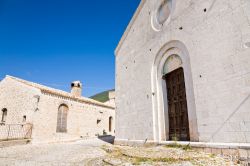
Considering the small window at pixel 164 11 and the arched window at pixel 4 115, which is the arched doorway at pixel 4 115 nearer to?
the arched window at pixel 4 115

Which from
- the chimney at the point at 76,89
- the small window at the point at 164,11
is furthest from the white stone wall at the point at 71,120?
the small window at the point at 164,11

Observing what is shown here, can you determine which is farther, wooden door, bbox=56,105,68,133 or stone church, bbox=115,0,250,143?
wooden door, bbox=56,105,68,133

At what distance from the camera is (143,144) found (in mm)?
7980

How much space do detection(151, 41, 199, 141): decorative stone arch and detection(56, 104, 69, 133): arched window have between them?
37.2 feet

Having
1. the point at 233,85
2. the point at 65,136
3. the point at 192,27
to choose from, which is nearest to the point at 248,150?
the point at 233,85

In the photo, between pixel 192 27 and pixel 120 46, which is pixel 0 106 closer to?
pixel 120 46

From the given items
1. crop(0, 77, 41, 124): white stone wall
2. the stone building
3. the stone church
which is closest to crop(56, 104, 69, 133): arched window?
the stone building

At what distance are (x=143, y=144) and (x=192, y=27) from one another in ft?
17.7

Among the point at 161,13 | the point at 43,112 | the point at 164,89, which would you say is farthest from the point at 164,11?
the point at 43,112

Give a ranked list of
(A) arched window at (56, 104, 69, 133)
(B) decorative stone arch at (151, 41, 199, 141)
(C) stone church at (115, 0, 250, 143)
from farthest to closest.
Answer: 1. (A) arched window at (56, 104, 69, 133)
2. (B) decorative stone arch at (151, 41, 199, 141)
3. (C) stone church at (115, 0, 250, 143)

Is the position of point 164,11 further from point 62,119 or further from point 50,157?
point 62,119

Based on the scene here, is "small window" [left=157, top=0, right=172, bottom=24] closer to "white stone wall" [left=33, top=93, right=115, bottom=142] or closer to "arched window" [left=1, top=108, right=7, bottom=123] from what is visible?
"white stone wall" [left=33, top=93, right=115, bottom=142]

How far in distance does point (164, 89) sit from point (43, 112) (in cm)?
1121

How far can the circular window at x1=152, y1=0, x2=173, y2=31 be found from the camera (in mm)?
7807
